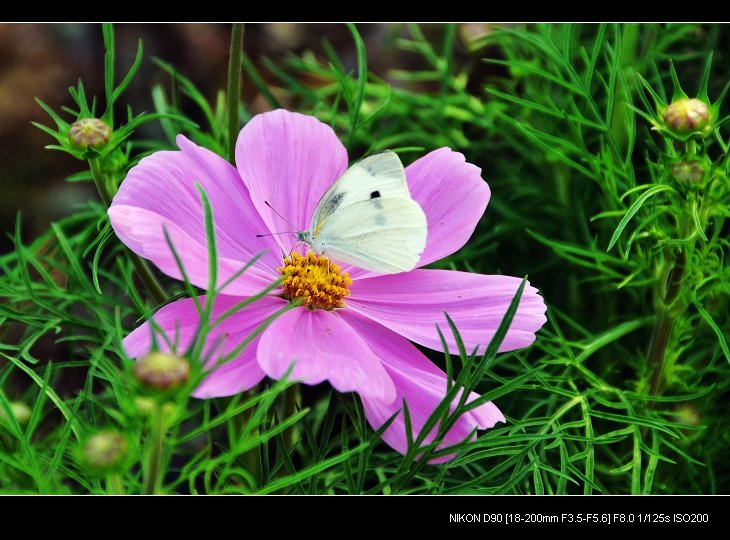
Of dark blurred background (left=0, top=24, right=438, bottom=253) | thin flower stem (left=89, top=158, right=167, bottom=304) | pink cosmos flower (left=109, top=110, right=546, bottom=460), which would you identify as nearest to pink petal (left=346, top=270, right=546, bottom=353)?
pink cosmos flower (left=109, top=110, right=546, bottom=460)

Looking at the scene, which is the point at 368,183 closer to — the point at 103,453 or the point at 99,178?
the point at 99,178

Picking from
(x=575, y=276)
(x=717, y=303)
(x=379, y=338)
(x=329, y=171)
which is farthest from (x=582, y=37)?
(x=379, y=338)

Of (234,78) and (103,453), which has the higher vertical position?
(234,78)

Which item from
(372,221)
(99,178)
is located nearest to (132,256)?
(99,178)

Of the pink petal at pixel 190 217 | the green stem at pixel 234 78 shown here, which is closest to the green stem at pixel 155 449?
the pink petal at pixel 190 217

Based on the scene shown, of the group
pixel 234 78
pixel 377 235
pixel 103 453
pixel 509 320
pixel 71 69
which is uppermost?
pixel 71 69

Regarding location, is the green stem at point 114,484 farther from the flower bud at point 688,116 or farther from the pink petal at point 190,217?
the flower bud at point 688,116

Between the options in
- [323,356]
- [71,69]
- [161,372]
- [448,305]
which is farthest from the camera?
[71,69]
